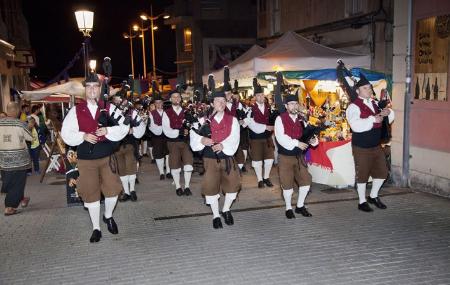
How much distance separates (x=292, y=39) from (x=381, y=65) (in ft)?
8.27

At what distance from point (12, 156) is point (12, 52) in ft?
47.7

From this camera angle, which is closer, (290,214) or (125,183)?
(290,214)

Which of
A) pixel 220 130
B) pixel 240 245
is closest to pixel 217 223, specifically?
pixel 240 245

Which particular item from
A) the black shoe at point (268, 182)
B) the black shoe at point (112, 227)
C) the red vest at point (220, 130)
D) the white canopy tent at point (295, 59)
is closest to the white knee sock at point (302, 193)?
the red vest at point (220, 130)

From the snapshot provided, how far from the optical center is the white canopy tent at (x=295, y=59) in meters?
10.9

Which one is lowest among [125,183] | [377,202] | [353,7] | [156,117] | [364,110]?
[377,202]

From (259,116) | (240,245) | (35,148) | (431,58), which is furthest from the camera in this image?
(35,148)

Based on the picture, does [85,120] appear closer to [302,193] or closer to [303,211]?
[302,193]

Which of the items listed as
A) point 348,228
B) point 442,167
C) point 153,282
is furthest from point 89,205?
point 442,167

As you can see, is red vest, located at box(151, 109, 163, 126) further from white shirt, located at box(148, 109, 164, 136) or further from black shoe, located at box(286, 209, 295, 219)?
black shoe, located at box(286, 209, 295, 219)

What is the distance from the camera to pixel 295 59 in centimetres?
1122

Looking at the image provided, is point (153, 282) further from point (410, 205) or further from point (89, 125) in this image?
point (410, 205)

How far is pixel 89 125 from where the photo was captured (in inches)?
237

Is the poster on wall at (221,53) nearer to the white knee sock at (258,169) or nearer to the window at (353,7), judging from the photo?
the window at (353,7)
